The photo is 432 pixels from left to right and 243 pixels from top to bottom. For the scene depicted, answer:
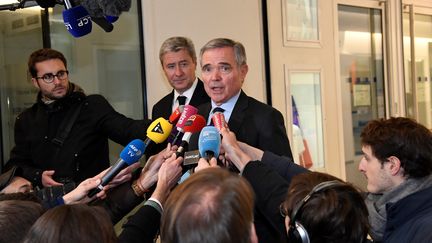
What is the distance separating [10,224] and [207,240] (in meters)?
0.60

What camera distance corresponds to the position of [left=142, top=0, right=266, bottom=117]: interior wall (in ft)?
12.3

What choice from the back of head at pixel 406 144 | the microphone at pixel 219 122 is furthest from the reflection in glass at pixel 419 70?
the microphone at pixel 219 122

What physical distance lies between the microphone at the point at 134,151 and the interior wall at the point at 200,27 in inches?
71.0

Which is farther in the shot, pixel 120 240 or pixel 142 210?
pixel 142 210

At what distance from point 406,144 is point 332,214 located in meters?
0.95

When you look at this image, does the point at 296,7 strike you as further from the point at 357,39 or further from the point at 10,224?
the point at 10,224

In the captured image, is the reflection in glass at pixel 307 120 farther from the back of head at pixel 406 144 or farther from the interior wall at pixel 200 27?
the back of head at pixel 406 144

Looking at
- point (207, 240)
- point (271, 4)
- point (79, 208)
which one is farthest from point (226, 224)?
point (271, 4)

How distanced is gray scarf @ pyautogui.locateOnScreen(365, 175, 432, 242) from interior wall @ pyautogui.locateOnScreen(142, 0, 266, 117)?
1993mm

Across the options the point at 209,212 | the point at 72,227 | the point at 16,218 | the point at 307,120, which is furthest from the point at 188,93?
the point at 307,120

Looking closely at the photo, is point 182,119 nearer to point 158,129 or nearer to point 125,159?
point 158,129

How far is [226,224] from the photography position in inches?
40.6

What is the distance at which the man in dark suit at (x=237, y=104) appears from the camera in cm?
208

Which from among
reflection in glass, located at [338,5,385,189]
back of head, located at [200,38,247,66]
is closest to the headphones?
back of head, located at [200,38,247,66]
